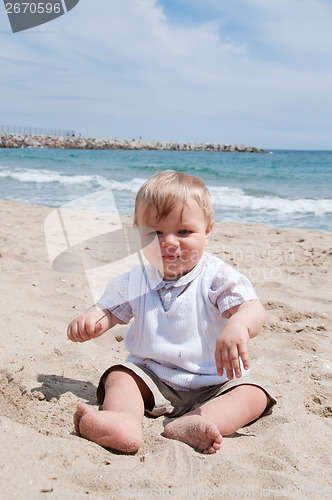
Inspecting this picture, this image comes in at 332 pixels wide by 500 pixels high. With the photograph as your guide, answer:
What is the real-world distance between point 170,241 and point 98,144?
49.2 meters

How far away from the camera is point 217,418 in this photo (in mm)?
1812

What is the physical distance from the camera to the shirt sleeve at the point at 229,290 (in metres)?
1.96

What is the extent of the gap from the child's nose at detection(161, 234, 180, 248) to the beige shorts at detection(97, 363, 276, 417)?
1.79ft

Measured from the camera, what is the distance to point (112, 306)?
84.3 inches

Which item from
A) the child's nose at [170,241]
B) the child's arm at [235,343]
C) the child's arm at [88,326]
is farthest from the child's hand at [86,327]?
the child's arm at [235,343]

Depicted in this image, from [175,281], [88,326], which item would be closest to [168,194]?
[175,281]

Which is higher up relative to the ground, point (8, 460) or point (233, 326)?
point (233, 326)

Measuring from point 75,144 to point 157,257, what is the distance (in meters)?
47.4

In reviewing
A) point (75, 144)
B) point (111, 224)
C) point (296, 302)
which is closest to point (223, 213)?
point (111, 224)

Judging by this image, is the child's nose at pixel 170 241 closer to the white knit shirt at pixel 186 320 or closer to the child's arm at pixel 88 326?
the white knit shirt at pixel 186 320

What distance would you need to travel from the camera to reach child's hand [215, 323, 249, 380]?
1711 mm

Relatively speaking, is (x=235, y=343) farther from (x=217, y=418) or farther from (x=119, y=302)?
(x=119, y=302)

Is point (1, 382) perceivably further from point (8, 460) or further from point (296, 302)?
point (296, 302)

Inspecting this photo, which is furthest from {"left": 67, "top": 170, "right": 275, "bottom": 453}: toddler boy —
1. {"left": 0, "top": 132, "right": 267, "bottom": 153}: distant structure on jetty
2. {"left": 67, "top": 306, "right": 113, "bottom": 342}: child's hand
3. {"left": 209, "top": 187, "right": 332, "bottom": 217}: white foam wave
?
{"left": 0, "top": 132, "right": 267, "bottom": 153}: distant structure on jetty
